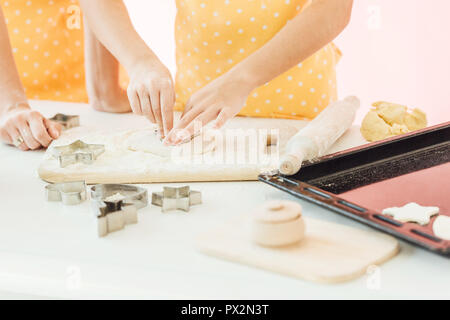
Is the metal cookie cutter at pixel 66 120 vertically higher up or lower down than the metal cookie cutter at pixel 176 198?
lower down

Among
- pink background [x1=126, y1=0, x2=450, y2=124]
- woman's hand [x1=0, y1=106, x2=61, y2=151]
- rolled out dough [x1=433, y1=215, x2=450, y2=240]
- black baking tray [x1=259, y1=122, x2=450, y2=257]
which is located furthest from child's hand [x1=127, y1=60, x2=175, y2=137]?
pink background [x1=126, y1=0, x2=450, y2=124]

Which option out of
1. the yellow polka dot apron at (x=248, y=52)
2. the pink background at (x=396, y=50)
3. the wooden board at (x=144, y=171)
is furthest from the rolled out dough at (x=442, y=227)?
the pink background at (x=396, y=50)

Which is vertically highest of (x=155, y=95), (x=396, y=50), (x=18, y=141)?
(x=155, y=95)

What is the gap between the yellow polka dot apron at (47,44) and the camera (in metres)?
1.63

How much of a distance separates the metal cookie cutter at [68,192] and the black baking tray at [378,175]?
278 millimetres

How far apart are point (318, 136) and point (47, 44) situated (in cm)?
106

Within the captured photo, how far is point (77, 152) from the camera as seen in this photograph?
97cm

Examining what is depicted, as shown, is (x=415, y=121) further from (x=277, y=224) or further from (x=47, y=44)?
(x=47, y=44)

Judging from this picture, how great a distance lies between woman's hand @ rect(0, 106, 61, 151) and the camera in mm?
1123

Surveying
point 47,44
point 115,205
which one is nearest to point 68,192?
point 115,205

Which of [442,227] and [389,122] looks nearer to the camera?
[442,227]

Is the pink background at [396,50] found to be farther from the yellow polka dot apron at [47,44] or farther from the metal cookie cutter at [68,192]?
the metal cookie cutter at [68,192]

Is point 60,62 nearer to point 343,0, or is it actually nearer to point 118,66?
point 118,66

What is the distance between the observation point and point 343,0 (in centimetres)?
119
